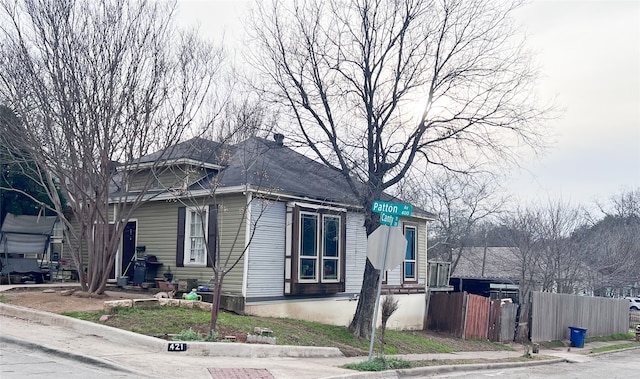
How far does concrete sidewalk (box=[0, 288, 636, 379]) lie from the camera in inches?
429

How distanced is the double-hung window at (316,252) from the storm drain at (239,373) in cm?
780

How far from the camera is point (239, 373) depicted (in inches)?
435

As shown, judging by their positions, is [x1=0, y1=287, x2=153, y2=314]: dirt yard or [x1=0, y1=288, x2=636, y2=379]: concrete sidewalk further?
[x1=0, y1=287, x2=153, y2=314]: dirt yard

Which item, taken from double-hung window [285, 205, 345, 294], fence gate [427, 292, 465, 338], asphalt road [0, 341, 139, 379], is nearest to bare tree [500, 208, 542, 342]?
fence gate [427, 292, 465, 338]

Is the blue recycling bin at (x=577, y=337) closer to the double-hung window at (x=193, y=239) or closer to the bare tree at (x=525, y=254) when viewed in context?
the bare tree at (x=525, y=254)

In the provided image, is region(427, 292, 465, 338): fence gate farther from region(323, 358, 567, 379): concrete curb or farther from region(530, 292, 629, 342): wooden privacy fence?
region(323, 358, 567, 379): concrete curb

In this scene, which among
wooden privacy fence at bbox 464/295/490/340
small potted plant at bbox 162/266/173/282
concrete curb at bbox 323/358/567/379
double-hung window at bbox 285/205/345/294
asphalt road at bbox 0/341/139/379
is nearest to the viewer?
asphalt road at bbox 0/341/139/379

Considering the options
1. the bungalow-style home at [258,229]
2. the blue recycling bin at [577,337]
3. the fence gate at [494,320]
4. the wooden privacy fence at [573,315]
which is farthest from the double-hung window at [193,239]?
the blue recycling bin at [577,337]

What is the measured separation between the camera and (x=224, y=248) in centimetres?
1895

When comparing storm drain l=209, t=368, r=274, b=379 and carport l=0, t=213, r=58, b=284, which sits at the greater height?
carport l=0, t=213, r=58, b=284

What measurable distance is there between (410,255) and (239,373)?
611 inches

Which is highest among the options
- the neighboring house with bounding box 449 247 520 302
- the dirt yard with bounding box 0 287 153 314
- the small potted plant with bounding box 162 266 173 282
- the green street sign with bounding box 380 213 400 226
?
the green street sign with bounding box 380 213 400 226

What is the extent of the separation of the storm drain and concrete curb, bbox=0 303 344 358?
1350 mm

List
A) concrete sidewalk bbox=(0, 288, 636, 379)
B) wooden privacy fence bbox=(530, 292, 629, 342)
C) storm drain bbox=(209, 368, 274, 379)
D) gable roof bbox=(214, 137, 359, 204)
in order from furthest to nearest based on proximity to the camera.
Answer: wooden privacy fence bbox=(530, 292, 629, 342) → gable roof bbox=(214, 137, 359, 204) → concrete sidewalk bbox=(0, 288, 636, 379) → storm drain bbox=(209, 368, 274, 379)
